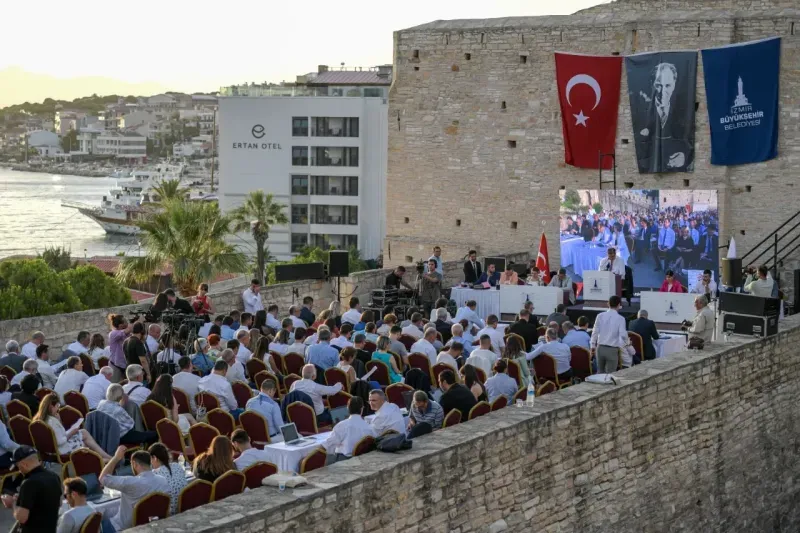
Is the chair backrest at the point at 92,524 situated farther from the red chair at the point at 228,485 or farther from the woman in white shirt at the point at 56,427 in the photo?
the woman in white shirt at the point at 56,427

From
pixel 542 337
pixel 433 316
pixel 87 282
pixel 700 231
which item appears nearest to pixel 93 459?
A: pixel 542 337

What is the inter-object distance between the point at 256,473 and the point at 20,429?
A: 3.01m

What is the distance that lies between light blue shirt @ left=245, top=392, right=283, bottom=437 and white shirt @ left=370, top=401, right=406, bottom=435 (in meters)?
1.05

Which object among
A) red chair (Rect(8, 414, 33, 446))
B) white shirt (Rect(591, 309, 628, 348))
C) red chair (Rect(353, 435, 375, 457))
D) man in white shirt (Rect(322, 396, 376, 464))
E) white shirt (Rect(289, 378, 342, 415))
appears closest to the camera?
red chair (Rect(353, 435, 375, 457))

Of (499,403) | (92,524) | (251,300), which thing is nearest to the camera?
(92,524)

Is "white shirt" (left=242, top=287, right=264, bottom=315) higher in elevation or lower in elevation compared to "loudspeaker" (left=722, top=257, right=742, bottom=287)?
lower

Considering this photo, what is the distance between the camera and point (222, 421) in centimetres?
1146

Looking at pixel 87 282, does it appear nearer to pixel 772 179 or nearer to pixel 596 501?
pixel 772 179

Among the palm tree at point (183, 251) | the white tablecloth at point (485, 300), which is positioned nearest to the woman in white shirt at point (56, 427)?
the white tablecloth at point (485, 300)

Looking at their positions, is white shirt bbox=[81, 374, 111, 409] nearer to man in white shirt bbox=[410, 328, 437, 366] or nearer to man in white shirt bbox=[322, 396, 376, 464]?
man in white shirt bbox=[322, 396, 376, 464]

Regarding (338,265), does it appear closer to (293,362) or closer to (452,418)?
(293,362)

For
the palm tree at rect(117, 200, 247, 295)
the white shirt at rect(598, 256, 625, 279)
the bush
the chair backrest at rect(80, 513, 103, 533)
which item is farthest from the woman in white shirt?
the bush

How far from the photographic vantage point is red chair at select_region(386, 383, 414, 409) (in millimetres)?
12852

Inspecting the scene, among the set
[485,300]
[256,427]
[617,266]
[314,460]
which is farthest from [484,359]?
[617,266]
